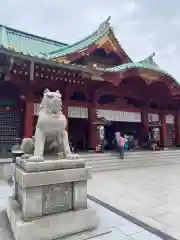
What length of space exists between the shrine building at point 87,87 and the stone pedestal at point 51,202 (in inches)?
230

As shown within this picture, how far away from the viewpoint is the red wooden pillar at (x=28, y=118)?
9.62 meters

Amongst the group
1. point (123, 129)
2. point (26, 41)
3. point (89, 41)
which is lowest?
point (123, 129)

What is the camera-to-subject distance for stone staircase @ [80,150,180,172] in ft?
31.7

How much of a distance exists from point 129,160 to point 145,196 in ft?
17.3

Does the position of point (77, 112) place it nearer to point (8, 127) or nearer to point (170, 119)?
point (8, 127)

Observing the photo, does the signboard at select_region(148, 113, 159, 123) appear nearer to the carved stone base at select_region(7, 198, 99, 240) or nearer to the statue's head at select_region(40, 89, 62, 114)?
the carved stone base at select_region(7, 198, 99, 240)

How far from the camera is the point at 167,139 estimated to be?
16328 millimetres

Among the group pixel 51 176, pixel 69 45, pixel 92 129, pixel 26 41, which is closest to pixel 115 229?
pixel 51 176

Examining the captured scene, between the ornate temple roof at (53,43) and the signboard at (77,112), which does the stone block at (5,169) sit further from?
the ornate temple roof at (53,43)

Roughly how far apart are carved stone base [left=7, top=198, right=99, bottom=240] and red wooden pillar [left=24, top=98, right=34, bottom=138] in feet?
21.0

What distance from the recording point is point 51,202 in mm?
3131

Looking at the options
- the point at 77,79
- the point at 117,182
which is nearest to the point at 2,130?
the point at 77,79

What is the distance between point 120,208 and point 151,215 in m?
0.69

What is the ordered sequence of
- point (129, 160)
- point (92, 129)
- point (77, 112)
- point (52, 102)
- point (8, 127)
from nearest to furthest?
1. point (52, 102)
2. point (8, 127)
3. point (129, 160)
4. point (77, 112)
5. point (92, 129)
